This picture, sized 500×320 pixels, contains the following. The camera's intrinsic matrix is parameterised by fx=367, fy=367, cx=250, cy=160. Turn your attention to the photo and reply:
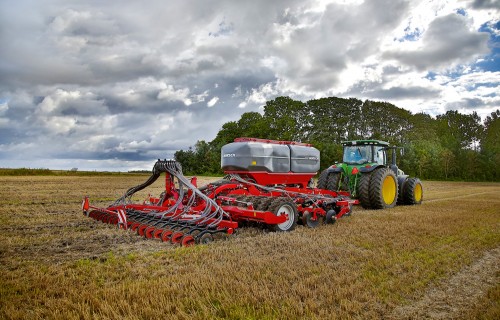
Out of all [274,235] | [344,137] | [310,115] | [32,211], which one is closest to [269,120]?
[310,115]

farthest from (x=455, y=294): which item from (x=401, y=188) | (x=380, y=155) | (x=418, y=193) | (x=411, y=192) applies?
(x=418, y=193)

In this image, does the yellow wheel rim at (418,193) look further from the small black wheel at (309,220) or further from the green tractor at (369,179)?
the small black wheel at (309,220)

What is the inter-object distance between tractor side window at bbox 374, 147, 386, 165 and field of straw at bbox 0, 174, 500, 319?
5.76 meters

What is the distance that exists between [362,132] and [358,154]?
30913 mm

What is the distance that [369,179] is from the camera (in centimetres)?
1251

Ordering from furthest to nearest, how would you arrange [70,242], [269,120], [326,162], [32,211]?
[269,120]
[326,162]
[32,211]
[70,242]

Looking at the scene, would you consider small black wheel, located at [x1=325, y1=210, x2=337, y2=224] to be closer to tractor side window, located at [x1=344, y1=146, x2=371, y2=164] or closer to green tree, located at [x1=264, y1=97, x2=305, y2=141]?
tractor side window, located at [x1=344, y1=146, x2=371, y2=164]

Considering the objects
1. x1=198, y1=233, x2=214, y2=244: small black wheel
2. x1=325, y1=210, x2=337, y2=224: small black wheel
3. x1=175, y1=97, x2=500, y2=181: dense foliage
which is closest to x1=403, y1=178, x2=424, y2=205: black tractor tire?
x1=325, y1=210, x2=337, y2=224: small black wheel

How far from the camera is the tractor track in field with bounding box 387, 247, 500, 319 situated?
396 cm

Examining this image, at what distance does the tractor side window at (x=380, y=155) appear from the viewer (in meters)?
13.9

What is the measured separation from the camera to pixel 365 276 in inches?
196

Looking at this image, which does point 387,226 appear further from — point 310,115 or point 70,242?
point 310,115

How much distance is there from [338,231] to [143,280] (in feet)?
16.0

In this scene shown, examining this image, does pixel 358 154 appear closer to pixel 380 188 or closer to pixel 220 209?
pixel 380 188
